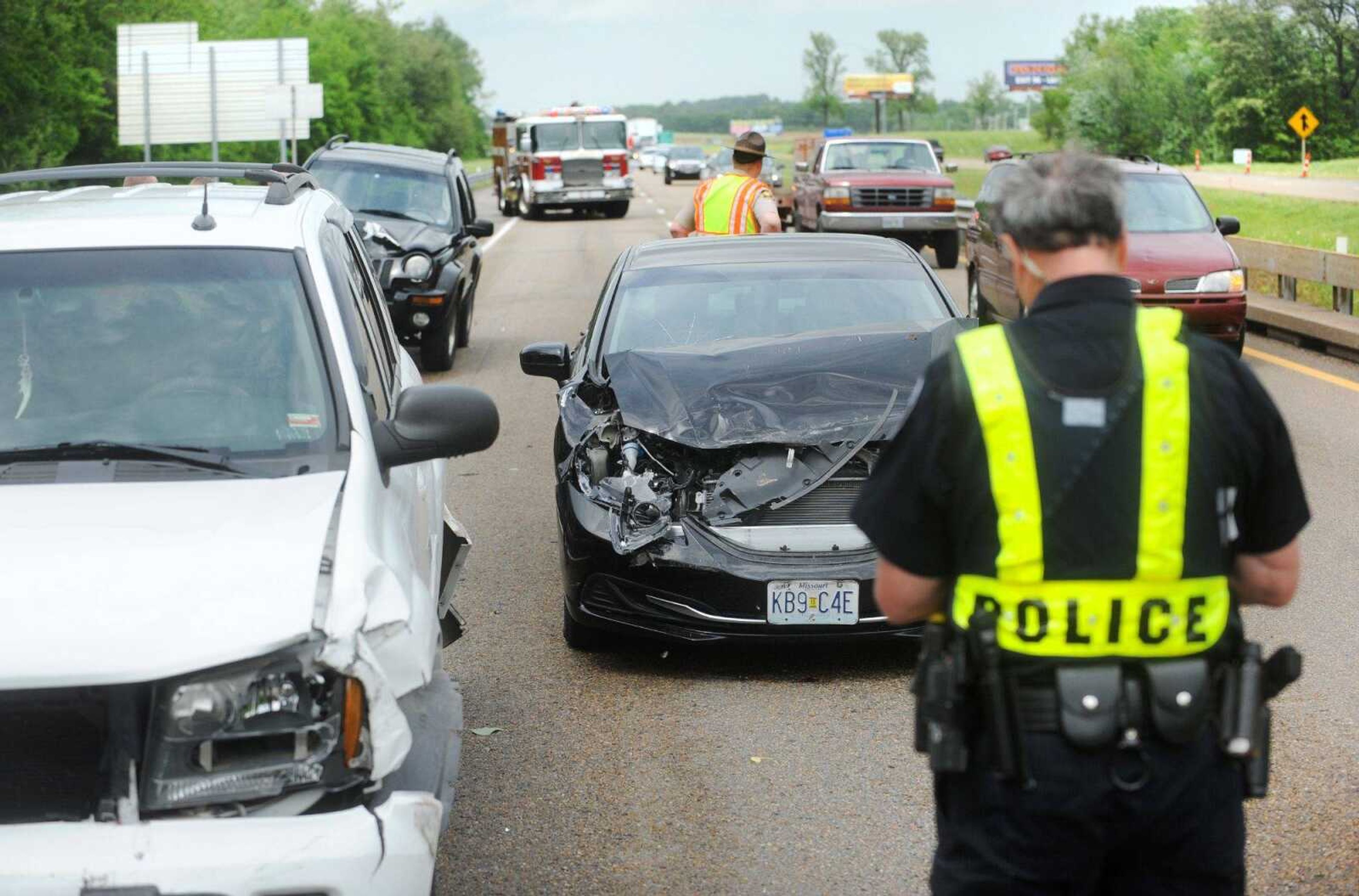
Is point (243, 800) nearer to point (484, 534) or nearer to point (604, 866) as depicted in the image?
point (604, 866)

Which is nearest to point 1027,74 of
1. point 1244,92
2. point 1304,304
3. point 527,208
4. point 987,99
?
point 987,99

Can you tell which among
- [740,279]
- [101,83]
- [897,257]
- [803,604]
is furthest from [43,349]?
[101,83]

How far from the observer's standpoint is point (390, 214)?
53.8 ft

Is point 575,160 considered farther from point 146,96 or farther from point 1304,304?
point 1304,304

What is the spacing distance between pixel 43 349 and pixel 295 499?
3.43ft

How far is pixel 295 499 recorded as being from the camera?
13.1 ft

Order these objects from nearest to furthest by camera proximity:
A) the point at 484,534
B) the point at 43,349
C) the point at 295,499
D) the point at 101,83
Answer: the point at 295,499 < the point at 43,349 < the point at 484,534 < the point at 101,83

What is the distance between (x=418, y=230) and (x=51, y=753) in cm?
1281

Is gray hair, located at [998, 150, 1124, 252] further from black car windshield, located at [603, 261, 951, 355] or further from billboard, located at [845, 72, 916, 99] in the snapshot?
billboard, located at [845, 72, 916, 99]

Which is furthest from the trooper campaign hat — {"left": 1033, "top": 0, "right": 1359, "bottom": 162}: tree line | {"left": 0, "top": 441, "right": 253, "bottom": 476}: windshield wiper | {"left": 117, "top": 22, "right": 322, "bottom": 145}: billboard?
{"left": 1033, "top": 0, "right": 1359, "bottom": 162}: tree line

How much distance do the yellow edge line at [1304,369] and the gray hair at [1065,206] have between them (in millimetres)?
11448

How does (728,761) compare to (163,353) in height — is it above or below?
below

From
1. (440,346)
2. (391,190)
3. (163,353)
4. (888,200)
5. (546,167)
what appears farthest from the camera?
(546,167)

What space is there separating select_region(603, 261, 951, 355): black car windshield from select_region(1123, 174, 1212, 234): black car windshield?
25.5 feet
